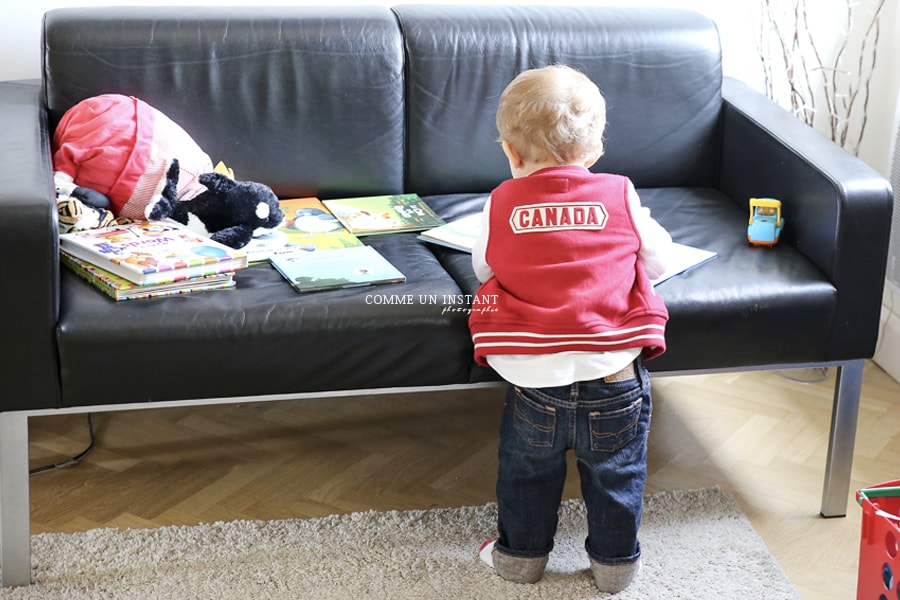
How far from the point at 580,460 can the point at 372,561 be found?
0.42 m

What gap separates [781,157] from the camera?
229 centimetres

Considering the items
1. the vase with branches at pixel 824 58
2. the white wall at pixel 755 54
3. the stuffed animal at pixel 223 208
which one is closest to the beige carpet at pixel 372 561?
the stuffed animal at pixel 223 208

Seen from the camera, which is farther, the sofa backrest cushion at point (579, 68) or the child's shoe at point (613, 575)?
the sofa backrest cushion at point (579, 68)

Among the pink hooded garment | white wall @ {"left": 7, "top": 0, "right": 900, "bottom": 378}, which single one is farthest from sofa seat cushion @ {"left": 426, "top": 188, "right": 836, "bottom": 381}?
white wall @ {"left": 7, "top": 0, "right": 900, "bottom": 378}

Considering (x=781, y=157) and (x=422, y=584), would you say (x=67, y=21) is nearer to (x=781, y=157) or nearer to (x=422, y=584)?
(x=422, y=584)

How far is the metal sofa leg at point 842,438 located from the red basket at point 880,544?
14.0 inches

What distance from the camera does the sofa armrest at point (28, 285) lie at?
1.74m

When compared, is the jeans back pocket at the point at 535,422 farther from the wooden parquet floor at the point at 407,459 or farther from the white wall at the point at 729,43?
the white wall at the point at 729,43

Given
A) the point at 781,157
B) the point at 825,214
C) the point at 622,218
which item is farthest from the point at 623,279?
the point at 781,157

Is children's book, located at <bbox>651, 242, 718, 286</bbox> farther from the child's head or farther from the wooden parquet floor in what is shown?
the wooden parquet floor

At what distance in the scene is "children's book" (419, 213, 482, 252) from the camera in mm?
2209

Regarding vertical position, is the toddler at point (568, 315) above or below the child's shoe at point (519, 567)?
above

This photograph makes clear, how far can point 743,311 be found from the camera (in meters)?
2.04

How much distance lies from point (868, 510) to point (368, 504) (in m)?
0.95
